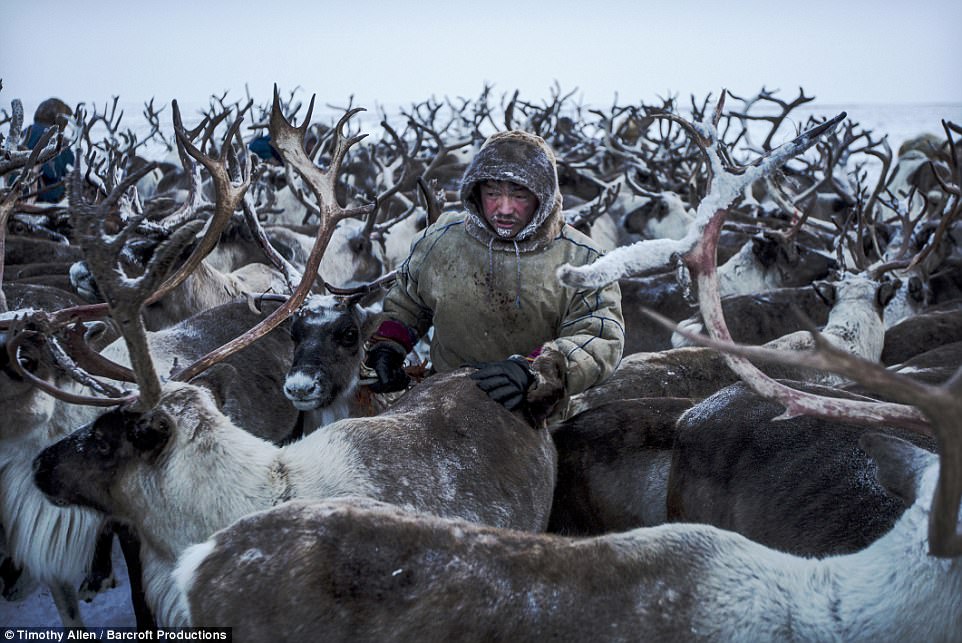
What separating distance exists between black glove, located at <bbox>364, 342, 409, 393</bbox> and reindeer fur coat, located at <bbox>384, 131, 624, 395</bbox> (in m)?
0.13

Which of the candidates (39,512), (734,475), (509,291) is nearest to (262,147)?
(509,291)

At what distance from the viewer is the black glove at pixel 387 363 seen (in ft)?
10.1

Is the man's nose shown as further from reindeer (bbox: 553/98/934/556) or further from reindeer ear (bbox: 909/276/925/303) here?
reindeer ear (bbox: 909/276/925/303)

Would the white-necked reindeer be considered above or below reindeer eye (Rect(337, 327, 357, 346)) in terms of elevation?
below

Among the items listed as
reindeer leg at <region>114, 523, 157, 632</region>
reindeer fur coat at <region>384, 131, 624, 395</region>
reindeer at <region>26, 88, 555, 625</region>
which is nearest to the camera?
reindeer at <region>26, 88, 555, 625</region>

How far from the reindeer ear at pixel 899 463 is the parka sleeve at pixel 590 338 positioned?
105cm

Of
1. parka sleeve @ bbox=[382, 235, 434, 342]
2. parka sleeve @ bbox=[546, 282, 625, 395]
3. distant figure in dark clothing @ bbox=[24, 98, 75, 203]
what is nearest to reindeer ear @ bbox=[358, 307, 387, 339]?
parka sleeve @ bbox=[382, 235, 434, 342]

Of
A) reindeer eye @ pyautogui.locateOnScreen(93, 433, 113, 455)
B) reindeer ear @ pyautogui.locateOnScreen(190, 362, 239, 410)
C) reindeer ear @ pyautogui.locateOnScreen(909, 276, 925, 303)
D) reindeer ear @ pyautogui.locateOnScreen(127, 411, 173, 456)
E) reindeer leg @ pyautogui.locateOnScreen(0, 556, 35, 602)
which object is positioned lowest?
reindeer leg @ pyautogui.locateOnScreen(0, 556, 35, 602)

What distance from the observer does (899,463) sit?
1.78 metres

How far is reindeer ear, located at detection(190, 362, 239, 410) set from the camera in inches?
136

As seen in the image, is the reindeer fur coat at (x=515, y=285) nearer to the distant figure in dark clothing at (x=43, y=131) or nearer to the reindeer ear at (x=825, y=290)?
the reindeer ear at (x=825, y=290)

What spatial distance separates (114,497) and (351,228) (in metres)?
4.74

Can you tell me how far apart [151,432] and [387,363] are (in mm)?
1018

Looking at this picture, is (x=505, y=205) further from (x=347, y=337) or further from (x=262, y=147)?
(x=262, y=147)
